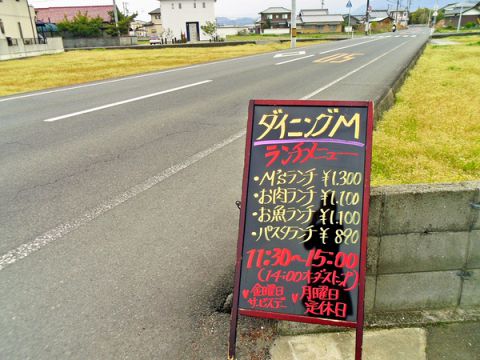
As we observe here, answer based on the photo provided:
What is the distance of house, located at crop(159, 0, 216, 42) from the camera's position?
54062 mm

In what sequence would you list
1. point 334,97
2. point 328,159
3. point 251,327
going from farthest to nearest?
point 334,97, point 251,327, point 328,159

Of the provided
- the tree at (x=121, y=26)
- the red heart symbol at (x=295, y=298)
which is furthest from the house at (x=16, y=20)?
the red heart symbol at (x=295, y=298)

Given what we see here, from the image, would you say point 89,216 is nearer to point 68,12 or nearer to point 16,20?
point 16,20

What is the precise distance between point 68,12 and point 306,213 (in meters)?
61.5

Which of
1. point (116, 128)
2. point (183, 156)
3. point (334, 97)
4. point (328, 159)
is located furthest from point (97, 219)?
point (334, 97)

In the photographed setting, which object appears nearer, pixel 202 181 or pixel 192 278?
pixel 192 278

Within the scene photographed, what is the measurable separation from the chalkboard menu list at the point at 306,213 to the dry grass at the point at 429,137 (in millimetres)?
2033

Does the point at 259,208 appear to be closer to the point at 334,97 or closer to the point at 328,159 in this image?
Result: the point at 328,159

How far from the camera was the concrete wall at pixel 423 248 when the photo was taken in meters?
2.47

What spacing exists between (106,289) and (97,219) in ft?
3.61

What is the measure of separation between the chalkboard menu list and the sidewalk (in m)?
0.28

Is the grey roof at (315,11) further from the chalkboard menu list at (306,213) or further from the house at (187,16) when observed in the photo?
the chalkboard menu list at (306,213)

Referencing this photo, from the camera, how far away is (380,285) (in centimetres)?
263

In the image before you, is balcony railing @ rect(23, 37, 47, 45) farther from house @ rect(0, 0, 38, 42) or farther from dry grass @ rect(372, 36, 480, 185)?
dry grass @ rect(372, 36, 480, 185)
